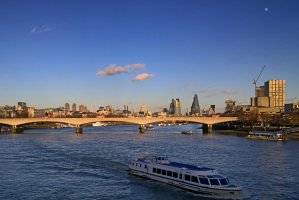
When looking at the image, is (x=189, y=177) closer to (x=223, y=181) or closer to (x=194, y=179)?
(x=194, y=179)

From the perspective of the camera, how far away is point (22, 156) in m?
56.3

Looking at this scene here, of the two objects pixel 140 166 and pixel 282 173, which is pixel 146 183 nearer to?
pixel 140 166

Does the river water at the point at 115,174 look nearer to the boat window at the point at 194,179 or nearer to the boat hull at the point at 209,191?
the boat hull at the point at 209,191

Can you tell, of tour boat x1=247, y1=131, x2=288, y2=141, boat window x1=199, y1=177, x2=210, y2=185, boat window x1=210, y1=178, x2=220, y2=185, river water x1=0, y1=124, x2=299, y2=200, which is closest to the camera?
boat window x1=210, y1=178, x2=220, y2=185

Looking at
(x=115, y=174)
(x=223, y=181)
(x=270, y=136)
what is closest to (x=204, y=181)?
(x=223, y=181)

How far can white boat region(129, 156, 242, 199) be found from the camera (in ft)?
99.9

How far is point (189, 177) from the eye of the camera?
3319 cm

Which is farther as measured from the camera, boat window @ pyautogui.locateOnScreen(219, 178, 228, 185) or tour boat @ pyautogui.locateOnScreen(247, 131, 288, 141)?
tour boat @ pyautogui.locateOnScreen(247, 131, 288, 141)

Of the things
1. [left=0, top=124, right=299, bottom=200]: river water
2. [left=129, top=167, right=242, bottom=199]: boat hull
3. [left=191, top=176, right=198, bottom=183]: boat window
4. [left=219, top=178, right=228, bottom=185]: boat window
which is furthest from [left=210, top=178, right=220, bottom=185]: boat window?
[left=0, top=124, right=299, bottom=200]: river water

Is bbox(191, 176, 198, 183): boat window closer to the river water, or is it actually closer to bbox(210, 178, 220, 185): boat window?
the river water

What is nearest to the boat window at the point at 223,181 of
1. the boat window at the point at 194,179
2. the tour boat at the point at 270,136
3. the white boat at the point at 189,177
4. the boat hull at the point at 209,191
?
the white boat at the point at 189,177

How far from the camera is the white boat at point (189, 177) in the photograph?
99.9 ft

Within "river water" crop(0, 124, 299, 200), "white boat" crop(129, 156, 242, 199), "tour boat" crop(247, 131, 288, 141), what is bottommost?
"river water" crop(0, 124, 299, 200)

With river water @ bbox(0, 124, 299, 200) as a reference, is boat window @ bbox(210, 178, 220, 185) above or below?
above
